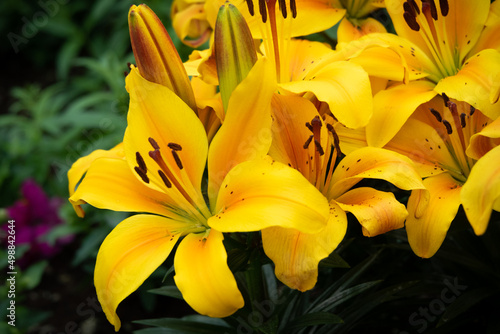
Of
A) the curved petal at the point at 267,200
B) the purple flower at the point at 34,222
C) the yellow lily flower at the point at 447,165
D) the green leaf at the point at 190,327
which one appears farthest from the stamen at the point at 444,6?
the purple flower at the point at 34,222

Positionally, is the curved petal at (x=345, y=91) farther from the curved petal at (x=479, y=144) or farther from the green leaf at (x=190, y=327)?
the green leaf at (x=190, y=327)

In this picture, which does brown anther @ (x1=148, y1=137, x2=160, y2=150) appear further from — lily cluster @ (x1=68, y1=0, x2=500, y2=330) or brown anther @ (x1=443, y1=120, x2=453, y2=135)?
brown anther @ (x1=443, y1=120, x2=453, y2=135)

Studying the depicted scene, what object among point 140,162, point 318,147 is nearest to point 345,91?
point 318,147

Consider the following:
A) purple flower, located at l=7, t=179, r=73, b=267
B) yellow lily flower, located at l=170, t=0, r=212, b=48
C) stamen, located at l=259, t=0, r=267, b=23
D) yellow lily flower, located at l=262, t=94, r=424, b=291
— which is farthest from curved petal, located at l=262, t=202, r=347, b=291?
purple flower, located at l=7, t=179, r=73, b=267

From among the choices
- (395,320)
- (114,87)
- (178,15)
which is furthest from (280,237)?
(114,87)

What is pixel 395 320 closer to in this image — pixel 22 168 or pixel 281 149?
pixel 281 149

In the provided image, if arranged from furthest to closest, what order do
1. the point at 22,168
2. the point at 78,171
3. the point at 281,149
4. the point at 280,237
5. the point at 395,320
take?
the point at 22,168, the point at 395,320, the point at 78,171, the point at 281,149, the point at 280,237
